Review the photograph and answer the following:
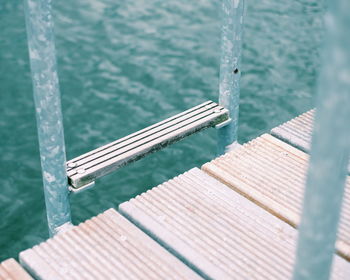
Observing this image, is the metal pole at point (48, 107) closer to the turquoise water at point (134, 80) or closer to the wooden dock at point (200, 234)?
the wooden dock at point (200, 234)

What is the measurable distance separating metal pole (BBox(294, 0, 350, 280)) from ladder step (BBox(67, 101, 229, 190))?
189 centimetres

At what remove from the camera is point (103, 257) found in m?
2.84

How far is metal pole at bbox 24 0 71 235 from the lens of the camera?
274cm

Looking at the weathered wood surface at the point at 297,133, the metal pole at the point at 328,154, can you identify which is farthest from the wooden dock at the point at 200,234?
the metal pole at the point at 328,154

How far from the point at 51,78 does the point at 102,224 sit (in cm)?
74

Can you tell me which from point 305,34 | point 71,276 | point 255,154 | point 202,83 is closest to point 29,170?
point 202,83

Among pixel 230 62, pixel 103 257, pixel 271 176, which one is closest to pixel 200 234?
pixel 103 257

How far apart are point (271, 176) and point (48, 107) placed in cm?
128

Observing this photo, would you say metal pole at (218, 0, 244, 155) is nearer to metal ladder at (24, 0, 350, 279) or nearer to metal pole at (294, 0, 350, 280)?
metal ladder at (24, 0, 350, 279)

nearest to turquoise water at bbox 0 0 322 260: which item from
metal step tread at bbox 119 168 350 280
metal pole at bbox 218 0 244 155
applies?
metal pole at bbox 218 0 244 155

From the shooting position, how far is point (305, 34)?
7961mm

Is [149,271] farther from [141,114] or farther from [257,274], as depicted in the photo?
[141,114]

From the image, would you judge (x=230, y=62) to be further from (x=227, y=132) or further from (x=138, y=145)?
(x=138, y=145)

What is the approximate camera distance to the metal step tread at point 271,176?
3.20m
